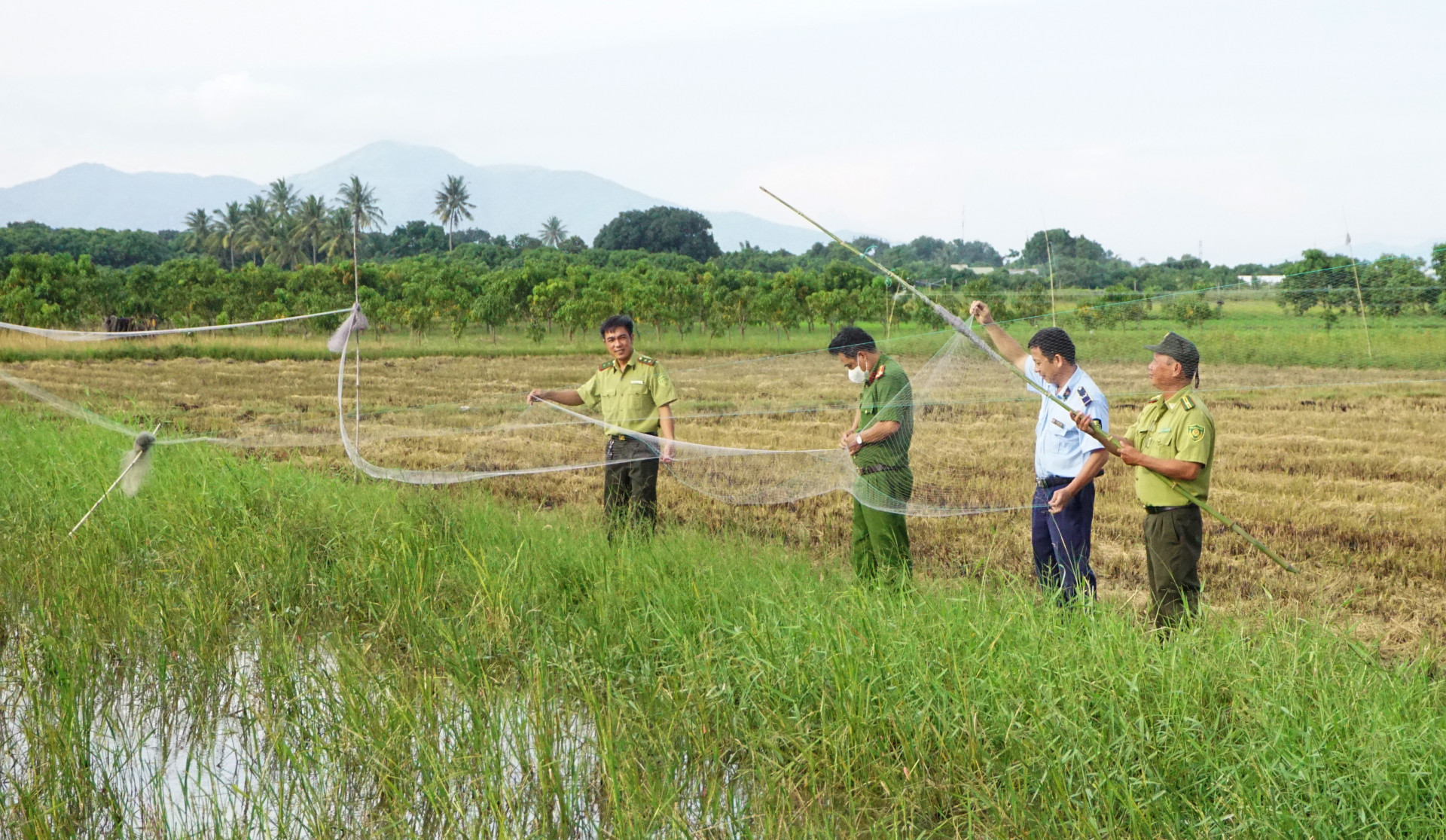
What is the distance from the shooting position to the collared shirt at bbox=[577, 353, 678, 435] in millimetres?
6590

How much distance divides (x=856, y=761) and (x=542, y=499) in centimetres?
595

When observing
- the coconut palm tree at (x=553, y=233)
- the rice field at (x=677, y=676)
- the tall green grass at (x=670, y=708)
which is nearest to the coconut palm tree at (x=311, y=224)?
the coconut palm tree at (x=553, y=233)

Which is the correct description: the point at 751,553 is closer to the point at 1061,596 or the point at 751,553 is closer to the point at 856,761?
the point at 1061,596

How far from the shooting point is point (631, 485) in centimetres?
672

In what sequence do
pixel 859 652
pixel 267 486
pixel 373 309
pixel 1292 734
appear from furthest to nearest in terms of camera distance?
pixel 373 309, pixel 267 486, pixel 859 652, pixel 1292 734

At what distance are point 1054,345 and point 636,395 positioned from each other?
279 centimetres

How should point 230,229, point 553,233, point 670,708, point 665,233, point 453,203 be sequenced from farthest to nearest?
point 553,233
point 453,203
point 665,233
point 230,229
point 670,708

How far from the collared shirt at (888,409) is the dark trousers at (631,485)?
61.8 inches

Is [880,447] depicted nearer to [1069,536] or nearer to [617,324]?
[1069,536]

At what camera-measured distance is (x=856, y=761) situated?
3.47 meters

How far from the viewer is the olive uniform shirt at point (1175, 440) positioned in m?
4.45

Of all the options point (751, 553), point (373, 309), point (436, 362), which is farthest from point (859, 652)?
point (373, 309)

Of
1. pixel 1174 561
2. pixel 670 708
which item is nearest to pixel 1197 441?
pixel 1174 561

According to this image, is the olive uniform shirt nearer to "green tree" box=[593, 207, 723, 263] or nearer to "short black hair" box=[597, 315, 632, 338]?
"short black hair" box=[597, 315, 632, 338]
